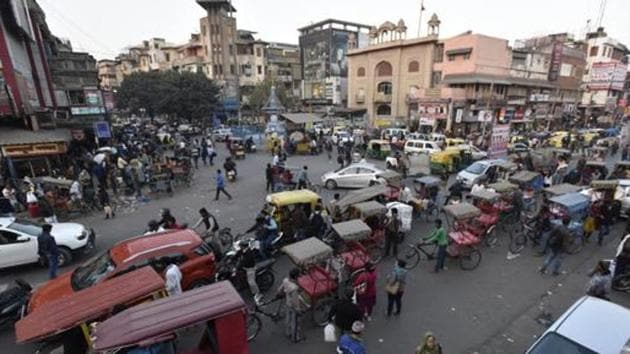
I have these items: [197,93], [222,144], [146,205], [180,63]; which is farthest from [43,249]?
[180,63]

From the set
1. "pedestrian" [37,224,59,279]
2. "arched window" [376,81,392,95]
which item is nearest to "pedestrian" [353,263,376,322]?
"pedestrian" [37,224,59,279]

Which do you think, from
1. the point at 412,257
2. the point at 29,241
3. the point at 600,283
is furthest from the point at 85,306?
the point at 600,283

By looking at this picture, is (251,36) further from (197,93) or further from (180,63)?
(197,93)

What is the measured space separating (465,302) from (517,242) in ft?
14.4

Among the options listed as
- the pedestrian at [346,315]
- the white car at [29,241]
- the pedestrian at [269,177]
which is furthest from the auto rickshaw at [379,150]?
the pedestrian at [346,315]

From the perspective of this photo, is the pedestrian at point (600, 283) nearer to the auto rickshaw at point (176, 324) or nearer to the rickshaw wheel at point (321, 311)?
the rickshaw wheel at point (321, 311)

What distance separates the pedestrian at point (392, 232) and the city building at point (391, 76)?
29.6 meters

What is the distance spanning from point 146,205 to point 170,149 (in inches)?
665

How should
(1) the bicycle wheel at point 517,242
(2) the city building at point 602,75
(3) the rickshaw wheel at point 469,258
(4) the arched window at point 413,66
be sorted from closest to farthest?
1. (3) the rickshaw wheel at point 469,258
2. (1) the bicycle wheel at point 517,242
3. (4) the arched window at point 413,66
4. (2) the city building at point 602,75

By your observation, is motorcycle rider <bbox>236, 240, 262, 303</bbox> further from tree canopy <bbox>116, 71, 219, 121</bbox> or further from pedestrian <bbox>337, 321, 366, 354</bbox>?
tree canopy <bbox>116, 71, 219, 121</bbox>

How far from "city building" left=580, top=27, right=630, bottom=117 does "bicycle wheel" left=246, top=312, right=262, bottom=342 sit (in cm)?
6321

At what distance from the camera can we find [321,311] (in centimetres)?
723

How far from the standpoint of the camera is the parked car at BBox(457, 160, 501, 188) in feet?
53.8

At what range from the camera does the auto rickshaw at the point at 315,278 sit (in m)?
6.85
